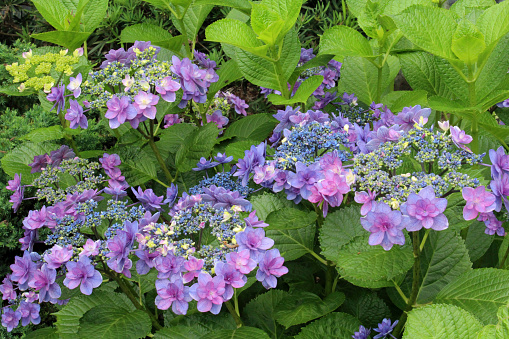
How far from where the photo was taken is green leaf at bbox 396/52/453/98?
2010 millimetres

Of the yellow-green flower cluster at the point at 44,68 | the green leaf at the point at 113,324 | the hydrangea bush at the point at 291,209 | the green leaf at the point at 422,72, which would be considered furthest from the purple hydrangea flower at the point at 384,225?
the yellow-green flower cluster at the point at 44,68

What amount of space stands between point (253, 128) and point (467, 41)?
114 centimetres

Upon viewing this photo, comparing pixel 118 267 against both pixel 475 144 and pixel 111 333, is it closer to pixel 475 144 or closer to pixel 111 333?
pixel 111 333

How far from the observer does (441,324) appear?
39.6 inches

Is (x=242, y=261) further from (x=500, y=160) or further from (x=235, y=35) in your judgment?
(x=235, y=35)

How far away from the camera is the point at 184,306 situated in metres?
1.23

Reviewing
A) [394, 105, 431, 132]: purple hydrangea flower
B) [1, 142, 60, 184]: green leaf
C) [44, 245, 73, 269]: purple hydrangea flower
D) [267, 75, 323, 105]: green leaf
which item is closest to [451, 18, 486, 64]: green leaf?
[394, 105, 431, 132]: purple hydrangea flower

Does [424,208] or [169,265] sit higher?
[424,208]

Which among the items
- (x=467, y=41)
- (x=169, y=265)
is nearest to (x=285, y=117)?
(x=467, y=41)

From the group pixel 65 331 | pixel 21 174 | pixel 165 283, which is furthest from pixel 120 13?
pixel 165 283

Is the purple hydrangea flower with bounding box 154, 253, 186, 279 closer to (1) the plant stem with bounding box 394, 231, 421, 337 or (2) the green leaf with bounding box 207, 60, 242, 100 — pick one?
(1) the plant stem with bounding box 394, 231, 421, 337

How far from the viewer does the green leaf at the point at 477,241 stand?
1.75 meters

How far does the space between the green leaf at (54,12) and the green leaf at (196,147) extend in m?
0.77

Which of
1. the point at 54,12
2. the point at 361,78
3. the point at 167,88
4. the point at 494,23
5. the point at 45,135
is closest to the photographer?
the point at 494,23
